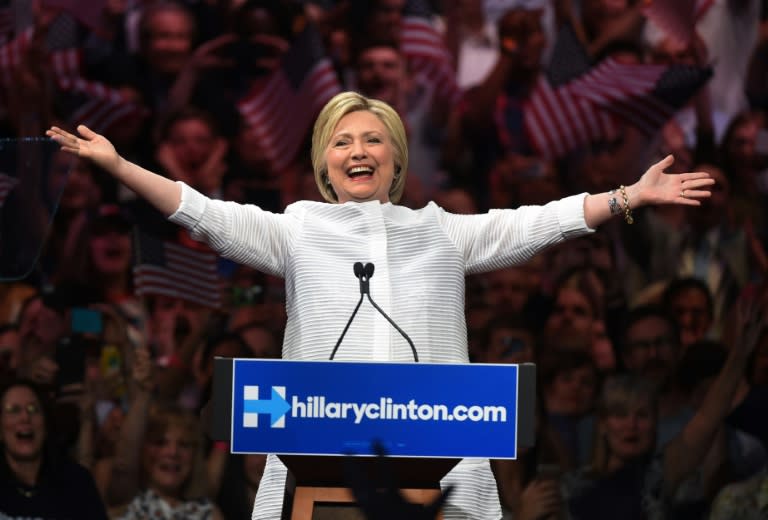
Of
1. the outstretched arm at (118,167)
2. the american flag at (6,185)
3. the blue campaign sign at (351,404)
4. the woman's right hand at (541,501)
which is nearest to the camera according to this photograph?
the blue campaign sign at (351,404)

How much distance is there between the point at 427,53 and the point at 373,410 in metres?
4.71

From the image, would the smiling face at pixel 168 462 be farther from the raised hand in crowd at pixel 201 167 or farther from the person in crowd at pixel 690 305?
the person in crowd at pixel 690 305

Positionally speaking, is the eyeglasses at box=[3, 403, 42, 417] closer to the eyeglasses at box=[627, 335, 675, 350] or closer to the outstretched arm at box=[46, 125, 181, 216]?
the eyeglasses at box=[627, 335, 675, 350]

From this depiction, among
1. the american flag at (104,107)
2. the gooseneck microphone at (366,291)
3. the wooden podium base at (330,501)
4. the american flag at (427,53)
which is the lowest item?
the wooden podium base at (330,501)

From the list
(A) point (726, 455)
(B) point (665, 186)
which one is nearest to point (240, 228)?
(B) point (665, 186)

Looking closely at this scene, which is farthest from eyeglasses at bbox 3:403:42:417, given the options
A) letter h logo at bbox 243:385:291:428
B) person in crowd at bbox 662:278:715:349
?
letter h logo at bbox 243:385:291:428

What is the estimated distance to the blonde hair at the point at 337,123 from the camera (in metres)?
2.74

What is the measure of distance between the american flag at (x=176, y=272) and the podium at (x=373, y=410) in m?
3.57

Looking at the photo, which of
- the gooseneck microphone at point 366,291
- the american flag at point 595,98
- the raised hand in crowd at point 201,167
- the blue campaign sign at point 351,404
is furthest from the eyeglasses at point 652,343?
the blue campaign sign at point 351,404

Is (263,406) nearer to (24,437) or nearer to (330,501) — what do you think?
(330,501)

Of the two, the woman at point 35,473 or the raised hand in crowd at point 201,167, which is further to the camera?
the raised hand in crowd at point 201,167

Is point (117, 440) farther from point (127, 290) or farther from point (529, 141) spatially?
point (529, 141)

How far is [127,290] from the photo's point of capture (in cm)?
586

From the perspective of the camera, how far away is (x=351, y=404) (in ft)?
6.98
